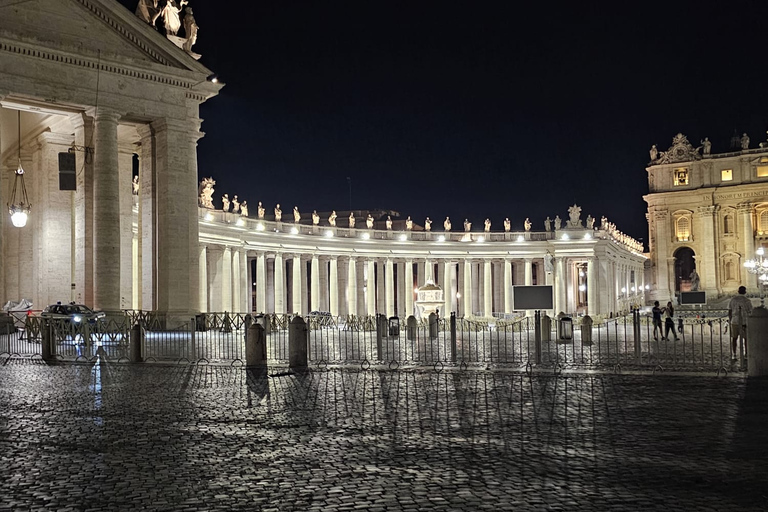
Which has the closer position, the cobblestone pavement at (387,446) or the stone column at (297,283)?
the cobblestone pavement at (387,446)

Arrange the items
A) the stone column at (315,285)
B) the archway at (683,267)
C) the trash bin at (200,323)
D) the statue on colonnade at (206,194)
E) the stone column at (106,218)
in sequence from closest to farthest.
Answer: the stone column at (106,218)
the trash bin at (200,323)
the statue on colonnade at (206,194)
the stone column at (315,285)
the archway at (683,267)

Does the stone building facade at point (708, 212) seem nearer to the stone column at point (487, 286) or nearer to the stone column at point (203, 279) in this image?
the stone column at point (487, 286)

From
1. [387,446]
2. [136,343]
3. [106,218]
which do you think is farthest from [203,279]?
[387,446]

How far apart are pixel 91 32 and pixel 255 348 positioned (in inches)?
836

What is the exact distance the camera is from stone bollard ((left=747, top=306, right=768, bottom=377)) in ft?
64.0

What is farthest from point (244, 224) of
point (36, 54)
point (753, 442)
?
point (753, 442)

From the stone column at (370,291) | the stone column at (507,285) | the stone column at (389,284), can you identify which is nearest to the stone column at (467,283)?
the stone column at (507,285)

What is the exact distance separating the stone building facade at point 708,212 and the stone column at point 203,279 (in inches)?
2791

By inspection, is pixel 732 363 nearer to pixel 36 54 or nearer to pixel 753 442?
pixel 753 442

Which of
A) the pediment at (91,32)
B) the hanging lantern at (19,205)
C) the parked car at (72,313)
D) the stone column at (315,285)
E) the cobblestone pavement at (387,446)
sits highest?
the pediment at (91,32)

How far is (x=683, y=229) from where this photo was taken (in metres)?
112

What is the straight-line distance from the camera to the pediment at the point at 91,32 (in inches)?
1363

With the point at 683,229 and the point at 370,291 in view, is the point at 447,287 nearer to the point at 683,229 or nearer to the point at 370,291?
the point at 370,291

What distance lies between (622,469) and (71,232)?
38633 millimetres
